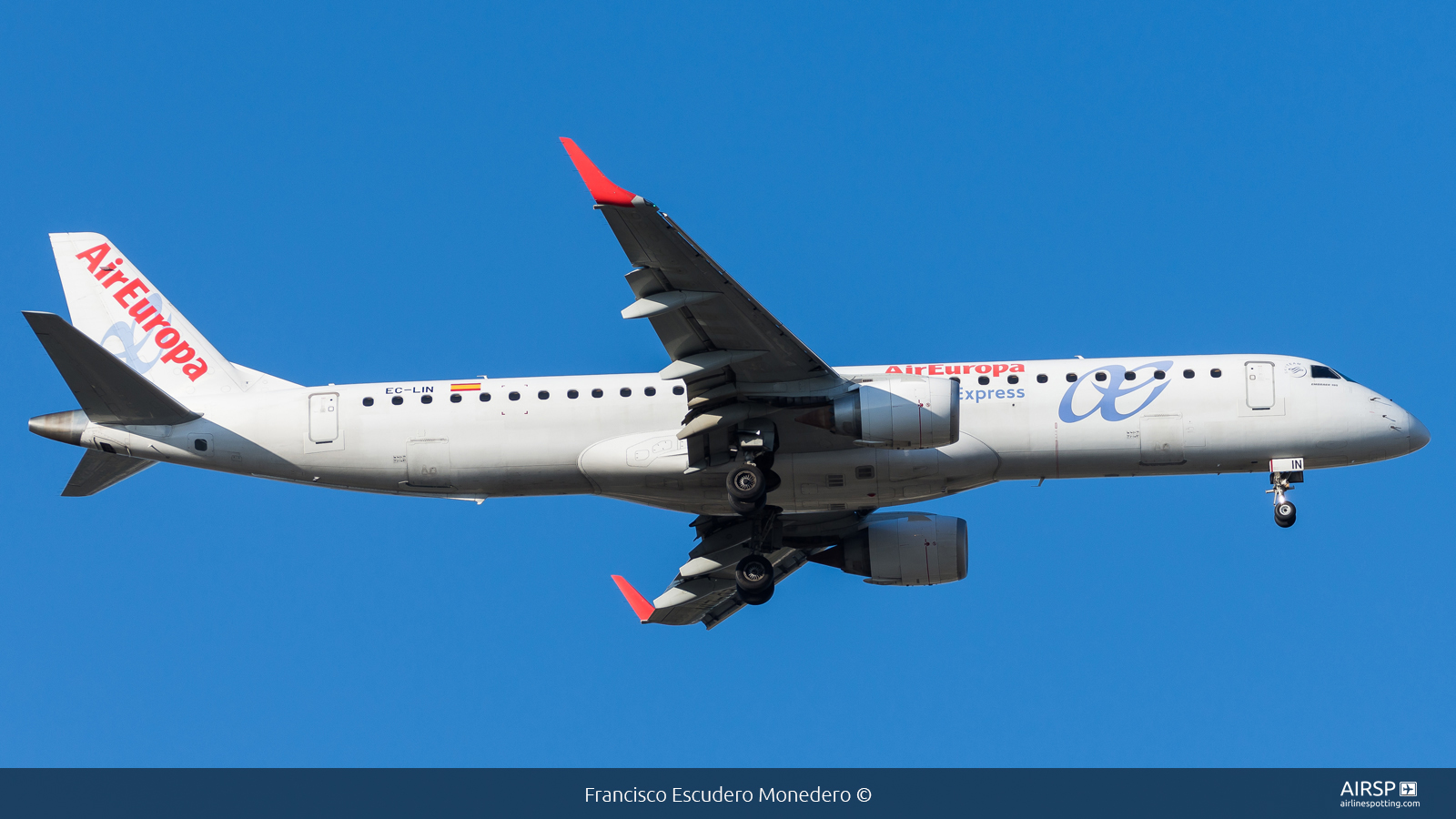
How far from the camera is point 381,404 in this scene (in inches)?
1264

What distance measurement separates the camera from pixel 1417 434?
32.5 m

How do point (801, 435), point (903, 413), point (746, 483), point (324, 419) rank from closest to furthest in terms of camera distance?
point (903, 413) < point (746, 483) < point (801, 435) < point (324, 419)

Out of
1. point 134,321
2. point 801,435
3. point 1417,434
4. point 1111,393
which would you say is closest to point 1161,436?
point 1111,393

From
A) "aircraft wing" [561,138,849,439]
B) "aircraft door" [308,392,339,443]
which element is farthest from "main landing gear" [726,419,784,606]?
"aircraft door" [308,392,339,443]

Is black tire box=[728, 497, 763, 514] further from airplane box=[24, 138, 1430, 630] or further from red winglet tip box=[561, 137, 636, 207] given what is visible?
red winglet tip box=[561, 137, 636, 207]

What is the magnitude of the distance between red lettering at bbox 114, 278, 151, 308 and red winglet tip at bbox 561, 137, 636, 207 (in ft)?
52.4

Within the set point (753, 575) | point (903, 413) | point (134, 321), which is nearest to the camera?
point (903, 413)

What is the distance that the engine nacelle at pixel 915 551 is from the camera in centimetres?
3484

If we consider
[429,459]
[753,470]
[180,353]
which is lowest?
[753,470]

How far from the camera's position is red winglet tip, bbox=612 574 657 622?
36.6 meters

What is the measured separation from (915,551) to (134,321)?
784 inches

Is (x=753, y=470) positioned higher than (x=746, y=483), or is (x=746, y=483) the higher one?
(x=753, y=470)

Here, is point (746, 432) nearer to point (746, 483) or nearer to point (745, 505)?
point (746, 483)

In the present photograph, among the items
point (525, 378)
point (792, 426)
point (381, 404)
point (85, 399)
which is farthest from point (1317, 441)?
point (85, 399)
